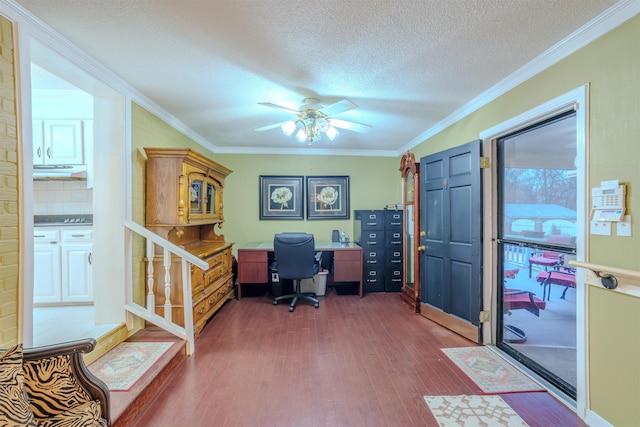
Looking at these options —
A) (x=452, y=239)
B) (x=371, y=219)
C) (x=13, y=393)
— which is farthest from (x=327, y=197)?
(x=13, y=393)

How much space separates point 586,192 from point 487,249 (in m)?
1.02

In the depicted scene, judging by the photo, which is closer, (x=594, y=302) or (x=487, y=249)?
(x=594, y=302)

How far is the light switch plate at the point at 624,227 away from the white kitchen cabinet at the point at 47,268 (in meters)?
4.58

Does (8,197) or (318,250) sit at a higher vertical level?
(8,197)

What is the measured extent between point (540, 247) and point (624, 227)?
25.3 inches

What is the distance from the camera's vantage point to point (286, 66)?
202 cm

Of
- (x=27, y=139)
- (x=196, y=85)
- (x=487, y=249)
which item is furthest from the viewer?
(x=487, y=249)

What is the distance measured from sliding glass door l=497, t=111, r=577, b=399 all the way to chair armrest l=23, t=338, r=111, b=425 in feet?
9.37

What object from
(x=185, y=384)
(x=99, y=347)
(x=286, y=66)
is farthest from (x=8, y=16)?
(x=185, y=384)

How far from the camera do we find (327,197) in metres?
4.68

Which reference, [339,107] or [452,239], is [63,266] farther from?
[452,239]

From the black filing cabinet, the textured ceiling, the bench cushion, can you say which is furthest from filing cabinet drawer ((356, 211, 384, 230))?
the bench cushion

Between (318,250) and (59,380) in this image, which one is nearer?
(59,380)

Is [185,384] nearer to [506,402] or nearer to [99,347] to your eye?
[99,347]
